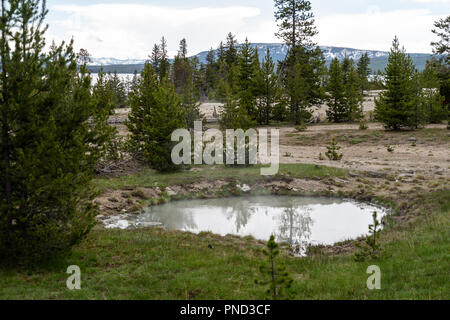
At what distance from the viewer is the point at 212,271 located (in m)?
8.85

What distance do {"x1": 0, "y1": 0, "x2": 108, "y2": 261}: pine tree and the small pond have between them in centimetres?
603

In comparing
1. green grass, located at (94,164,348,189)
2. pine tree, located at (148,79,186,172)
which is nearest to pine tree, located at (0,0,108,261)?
green grass, located at (94,164,348,189)

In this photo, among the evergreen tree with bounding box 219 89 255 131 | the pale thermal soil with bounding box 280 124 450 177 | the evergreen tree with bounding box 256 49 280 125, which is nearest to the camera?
the evergreen tree with bounding box 219 89 255 131

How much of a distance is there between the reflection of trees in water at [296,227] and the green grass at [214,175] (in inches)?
155

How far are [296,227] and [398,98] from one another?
26.2 metres

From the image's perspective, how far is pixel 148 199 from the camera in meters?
18.7

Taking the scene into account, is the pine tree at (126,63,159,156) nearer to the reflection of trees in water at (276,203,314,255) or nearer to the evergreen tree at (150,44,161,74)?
the reflection of trees in water at (276,203,314,255)

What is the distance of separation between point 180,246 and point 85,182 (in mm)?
3136

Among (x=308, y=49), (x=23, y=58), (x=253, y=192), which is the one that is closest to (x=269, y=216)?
(x=253, y=192)

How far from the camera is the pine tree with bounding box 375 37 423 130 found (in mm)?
35781

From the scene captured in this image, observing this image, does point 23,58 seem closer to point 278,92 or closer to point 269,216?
point 269,216

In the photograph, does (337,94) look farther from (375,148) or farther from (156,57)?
(156,57)

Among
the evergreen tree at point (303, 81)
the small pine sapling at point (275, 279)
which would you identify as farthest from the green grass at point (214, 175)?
the evergreen tree at point (303, 81)

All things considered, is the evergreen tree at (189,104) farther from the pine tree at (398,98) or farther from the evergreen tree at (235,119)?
the pine tree at (398,98)
